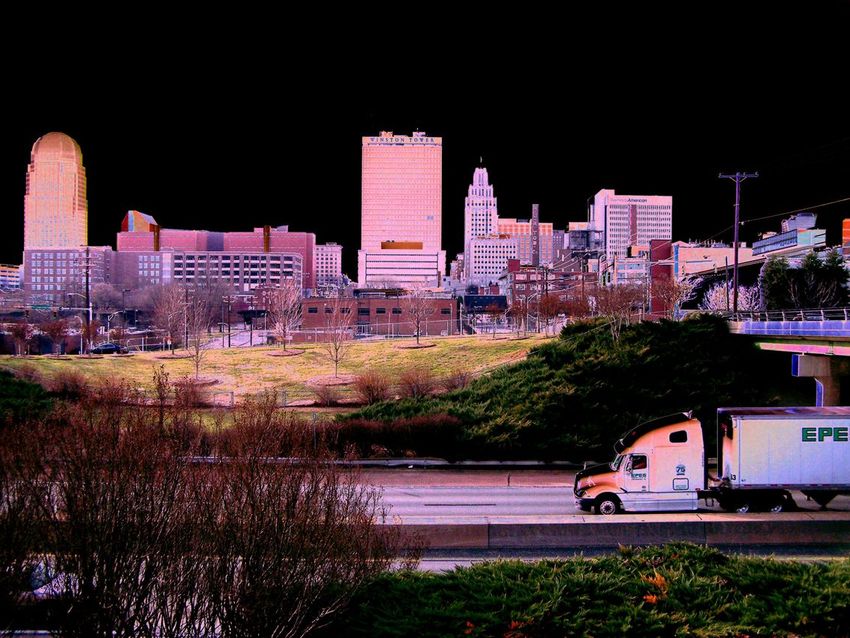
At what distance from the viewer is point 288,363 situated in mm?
47688

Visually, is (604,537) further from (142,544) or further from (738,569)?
(142,544)

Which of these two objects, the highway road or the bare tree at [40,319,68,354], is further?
the bare tree at [40,319,68,354]

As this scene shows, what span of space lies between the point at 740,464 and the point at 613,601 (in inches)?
413

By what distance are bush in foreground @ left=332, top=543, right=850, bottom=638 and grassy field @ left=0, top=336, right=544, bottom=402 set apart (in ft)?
92.7

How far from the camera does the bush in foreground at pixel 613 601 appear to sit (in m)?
8.37

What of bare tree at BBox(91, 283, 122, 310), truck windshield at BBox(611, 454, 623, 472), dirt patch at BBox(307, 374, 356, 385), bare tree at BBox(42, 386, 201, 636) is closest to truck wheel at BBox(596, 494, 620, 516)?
truck windshield at BBox(611, 454, 623, 472)

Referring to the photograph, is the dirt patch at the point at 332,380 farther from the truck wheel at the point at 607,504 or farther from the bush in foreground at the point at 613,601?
the bush in foreground at the point at 613,601

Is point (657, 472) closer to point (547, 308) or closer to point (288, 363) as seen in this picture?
point (288, 363)

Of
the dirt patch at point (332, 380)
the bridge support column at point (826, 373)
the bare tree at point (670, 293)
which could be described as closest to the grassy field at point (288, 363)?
the dirt patch at point (332, 380)

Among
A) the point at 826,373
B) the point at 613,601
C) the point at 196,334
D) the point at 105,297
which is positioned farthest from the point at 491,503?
the point at 105,297

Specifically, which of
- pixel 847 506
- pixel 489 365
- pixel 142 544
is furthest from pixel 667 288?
pixel 142 544

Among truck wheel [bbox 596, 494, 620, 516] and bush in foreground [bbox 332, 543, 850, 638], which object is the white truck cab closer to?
truck wheel [bbox 596, 494, 620, 516]

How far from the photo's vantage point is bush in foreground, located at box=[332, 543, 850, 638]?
8.37 meters

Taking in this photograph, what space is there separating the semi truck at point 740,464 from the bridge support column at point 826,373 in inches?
403
